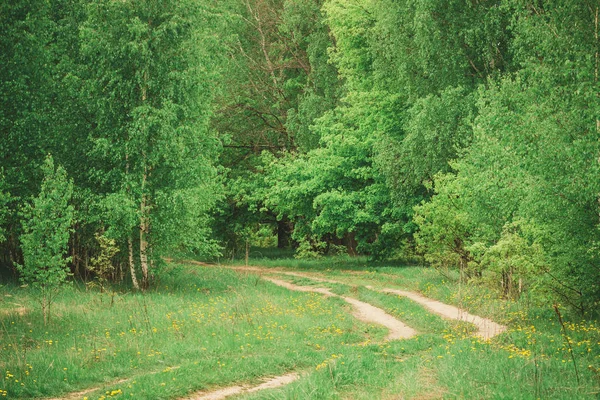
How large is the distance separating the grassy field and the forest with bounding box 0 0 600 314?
153 centimetres

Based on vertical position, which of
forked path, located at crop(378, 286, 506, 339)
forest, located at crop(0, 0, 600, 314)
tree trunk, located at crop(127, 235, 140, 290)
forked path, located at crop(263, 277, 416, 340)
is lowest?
forked path, located at crop(263, 277, 416, 340)

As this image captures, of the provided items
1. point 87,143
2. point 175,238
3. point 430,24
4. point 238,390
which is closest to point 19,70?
point 87,143

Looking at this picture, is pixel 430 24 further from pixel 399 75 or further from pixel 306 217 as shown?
pixel 306 217

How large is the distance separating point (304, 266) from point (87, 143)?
47.1ft

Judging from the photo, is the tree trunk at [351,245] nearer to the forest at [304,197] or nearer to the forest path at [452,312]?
the forest at [304,197]

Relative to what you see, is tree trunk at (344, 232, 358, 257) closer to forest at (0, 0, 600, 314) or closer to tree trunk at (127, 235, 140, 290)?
forest at (0, 0, 600, 314)

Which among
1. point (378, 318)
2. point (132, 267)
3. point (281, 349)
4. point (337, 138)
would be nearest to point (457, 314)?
point (378, 318)

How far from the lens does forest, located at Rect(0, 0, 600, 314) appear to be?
1311 cm

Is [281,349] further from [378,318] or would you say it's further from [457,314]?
[457,314]

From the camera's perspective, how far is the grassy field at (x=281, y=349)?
916 centimetres

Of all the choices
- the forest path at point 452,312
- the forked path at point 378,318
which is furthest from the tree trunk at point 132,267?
the forest path at point 452,312

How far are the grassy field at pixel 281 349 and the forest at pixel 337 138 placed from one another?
153 cm

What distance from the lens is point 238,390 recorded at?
990 cm

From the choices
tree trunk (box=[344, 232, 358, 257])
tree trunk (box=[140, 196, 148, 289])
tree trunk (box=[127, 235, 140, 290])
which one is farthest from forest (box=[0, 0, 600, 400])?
tree trunk (box=[344, 232, 358, 257])
